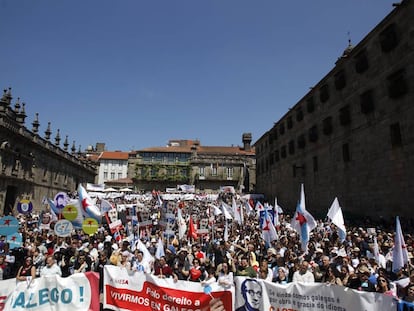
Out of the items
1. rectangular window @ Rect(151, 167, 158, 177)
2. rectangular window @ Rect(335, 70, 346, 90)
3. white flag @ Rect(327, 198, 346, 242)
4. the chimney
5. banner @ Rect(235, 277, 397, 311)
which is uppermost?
the chimney

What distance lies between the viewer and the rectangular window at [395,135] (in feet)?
50.4

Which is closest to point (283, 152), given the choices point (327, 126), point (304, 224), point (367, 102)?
point (327, 126)

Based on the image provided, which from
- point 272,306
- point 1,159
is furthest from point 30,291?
point 1,159

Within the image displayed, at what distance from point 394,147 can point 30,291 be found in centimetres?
1759

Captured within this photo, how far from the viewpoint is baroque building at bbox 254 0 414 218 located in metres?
14.9

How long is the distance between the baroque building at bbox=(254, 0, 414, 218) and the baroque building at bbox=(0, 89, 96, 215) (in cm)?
2354

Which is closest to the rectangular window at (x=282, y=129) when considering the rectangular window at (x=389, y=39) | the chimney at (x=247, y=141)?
the rectangular window at (x=389, y=39)

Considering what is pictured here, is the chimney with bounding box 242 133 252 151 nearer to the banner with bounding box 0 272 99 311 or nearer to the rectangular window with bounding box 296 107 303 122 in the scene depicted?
the rectangular window with bounding box 296 107 303 122

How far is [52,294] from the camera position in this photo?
6.07m

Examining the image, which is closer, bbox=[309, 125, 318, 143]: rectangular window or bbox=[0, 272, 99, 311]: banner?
bbox=[0, 272, 99, 311]: banner

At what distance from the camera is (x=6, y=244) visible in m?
8.58

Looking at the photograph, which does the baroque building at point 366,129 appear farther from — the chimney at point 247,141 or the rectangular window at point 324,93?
the chimney at point 247,141

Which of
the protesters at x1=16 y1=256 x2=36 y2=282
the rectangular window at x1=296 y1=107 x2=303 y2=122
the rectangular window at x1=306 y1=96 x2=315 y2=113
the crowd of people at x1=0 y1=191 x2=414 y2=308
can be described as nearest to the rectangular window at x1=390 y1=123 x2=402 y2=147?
the crowd of people at x1=0 y1=191 x2=414 y2=308

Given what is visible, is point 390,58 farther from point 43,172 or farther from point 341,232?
point 43,172
